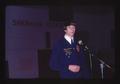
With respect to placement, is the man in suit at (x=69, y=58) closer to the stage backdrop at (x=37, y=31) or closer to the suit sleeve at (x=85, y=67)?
the suit sleeve at (x=85, y=67)

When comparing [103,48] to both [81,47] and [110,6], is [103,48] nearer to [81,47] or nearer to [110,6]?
[81,47]

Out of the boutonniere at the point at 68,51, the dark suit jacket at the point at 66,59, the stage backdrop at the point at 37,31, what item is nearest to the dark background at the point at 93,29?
the stage backdrop at the point at 37,31

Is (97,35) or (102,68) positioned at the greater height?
(97,35)

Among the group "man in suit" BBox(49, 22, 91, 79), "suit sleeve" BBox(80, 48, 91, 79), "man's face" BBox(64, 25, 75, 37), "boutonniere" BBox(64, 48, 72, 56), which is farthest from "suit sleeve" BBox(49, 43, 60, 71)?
"suit sleeve" BBox(80, 48, 91, 79)

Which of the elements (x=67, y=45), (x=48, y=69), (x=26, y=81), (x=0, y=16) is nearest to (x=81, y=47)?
(x=67, y=45)

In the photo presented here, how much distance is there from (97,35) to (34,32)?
0.92 meters

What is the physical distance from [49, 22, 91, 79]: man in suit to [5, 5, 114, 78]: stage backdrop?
107mm

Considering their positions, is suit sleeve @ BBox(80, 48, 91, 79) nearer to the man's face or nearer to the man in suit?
the man in suit

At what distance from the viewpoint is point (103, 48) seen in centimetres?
488

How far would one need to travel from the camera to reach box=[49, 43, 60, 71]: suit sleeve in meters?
4.87

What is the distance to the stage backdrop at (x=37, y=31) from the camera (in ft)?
15.9

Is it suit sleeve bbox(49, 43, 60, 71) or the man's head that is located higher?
the man's head

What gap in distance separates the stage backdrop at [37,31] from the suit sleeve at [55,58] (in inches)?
3.8

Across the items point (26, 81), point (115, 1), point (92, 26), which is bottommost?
point (26, 81)
